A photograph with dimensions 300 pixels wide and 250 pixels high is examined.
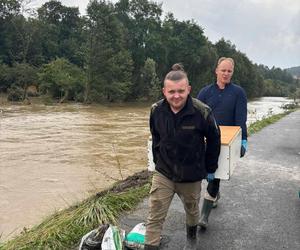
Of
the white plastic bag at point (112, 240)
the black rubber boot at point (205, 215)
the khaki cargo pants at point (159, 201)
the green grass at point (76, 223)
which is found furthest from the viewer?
the black rubber boot at point (205, 215)

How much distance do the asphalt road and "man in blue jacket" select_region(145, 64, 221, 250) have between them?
32.5 inches

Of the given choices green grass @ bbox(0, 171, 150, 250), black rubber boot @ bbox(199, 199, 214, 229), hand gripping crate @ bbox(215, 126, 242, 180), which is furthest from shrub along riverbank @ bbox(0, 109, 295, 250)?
hand gripping crate @ bbox(215, 126, 242, 180)

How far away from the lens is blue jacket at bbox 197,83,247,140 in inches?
195

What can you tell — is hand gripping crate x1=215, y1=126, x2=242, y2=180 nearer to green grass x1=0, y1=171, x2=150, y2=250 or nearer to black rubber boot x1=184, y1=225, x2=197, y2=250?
black rubber boot x1=184, y1=225, x2=197, y2=250

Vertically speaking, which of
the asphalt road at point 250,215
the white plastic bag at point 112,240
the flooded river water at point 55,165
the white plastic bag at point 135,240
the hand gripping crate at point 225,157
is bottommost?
the flooded river water at point 55,165

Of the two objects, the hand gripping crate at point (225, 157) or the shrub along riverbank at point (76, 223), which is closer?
the hand gripping crate at point (225, 157)

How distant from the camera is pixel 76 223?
502cm

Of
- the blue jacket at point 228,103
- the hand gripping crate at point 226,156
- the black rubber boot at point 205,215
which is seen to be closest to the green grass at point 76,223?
the black rubber boot at point 205,215

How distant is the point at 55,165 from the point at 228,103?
7.83 meters

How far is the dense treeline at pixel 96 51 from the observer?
45219 millimetres

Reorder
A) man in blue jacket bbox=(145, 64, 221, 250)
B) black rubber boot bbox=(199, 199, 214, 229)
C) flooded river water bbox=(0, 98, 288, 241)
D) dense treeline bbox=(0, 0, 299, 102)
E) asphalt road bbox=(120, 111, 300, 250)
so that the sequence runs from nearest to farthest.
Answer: man in blue jacket bbox=(145, 64, 221, 250), asphalt road bbox=(120, 111, 300, 250), black rubber boot bbox=(199, 199, 214, 229), flooded river water bbox=(0, 98, 288, 241), dense treeline bbox=(0, 0, 299, 102)

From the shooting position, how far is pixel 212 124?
3.76m

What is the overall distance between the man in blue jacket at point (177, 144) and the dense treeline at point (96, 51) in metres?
39.5

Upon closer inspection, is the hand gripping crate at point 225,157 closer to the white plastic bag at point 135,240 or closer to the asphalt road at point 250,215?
the white plastic bag at point 135,240
